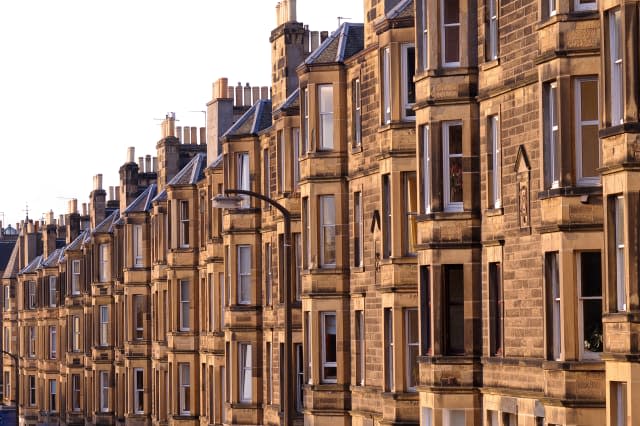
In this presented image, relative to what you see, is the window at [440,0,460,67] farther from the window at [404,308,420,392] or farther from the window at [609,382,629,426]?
the window at [609,382,629,426]

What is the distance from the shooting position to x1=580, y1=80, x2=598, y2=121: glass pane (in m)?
31.0

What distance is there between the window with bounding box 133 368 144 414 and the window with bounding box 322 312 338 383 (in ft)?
111

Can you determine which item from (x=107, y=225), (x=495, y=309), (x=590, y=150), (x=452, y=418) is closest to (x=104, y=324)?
(x=107, y=225)

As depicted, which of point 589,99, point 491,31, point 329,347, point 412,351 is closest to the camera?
point 589,99

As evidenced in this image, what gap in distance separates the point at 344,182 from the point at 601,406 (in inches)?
695

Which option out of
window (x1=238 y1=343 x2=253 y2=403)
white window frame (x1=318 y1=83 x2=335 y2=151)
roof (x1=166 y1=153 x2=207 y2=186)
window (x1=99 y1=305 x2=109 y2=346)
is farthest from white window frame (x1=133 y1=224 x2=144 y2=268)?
white window frame (x1=318 y1=83 x2=335 y2=151)

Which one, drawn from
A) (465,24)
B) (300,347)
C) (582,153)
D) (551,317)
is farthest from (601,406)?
(300,347)

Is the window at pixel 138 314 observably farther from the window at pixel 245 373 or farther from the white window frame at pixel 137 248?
the window at pixel 245 373

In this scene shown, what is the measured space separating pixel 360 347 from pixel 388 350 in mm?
3493

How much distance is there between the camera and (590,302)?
30969mm

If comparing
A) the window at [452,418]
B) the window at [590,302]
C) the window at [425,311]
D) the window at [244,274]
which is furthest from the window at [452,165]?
the window at [244,274]

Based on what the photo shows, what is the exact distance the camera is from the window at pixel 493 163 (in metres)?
35.6

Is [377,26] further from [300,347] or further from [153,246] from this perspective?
[153,246]

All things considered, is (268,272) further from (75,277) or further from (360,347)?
(75,277)
